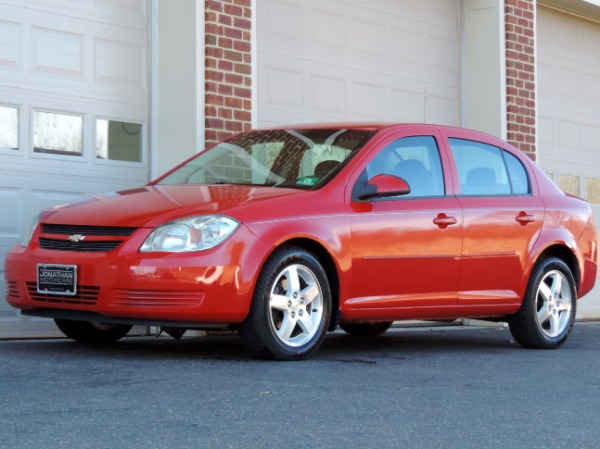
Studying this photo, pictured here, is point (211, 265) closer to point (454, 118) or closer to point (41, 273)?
point (41, 273)

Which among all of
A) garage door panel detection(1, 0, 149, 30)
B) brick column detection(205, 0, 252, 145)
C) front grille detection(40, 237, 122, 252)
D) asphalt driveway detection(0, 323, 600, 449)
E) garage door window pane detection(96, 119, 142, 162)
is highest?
garage door panel detection(1, 0, 149, 30)

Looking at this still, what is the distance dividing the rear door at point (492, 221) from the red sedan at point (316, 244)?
0.04ft

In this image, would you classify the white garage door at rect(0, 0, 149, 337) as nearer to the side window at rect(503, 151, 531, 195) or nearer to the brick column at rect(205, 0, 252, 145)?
the brick column at rect(205, 0, 252, 145)

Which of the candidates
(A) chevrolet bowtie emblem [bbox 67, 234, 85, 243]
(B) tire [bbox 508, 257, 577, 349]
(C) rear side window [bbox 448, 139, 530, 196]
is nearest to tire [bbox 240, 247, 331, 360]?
(A) chevrolet bowtie emblem [bbox 67, 234, 85, 243]

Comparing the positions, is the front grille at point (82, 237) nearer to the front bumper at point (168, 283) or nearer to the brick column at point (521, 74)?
the front bumper at point (168, 283)

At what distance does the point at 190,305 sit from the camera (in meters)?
6.81

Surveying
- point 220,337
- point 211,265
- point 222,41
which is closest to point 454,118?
point 222,41

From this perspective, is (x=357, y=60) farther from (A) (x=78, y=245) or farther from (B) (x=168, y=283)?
(B) (x=168, y=283)

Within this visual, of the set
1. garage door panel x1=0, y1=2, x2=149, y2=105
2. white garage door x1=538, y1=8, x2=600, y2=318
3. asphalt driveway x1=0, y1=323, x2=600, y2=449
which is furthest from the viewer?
white garage door x1=538, y1=8, x2=600, y2=318

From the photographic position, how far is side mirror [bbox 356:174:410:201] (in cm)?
763

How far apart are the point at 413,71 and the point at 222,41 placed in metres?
3.38

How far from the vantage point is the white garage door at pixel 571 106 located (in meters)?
14.9

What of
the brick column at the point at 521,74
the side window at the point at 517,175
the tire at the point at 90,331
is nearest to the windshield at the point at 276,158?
the tire at the point at 90,331

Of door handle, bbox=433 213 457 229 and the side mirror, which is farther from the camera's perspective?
door handle, bbox=433 213 457 229
